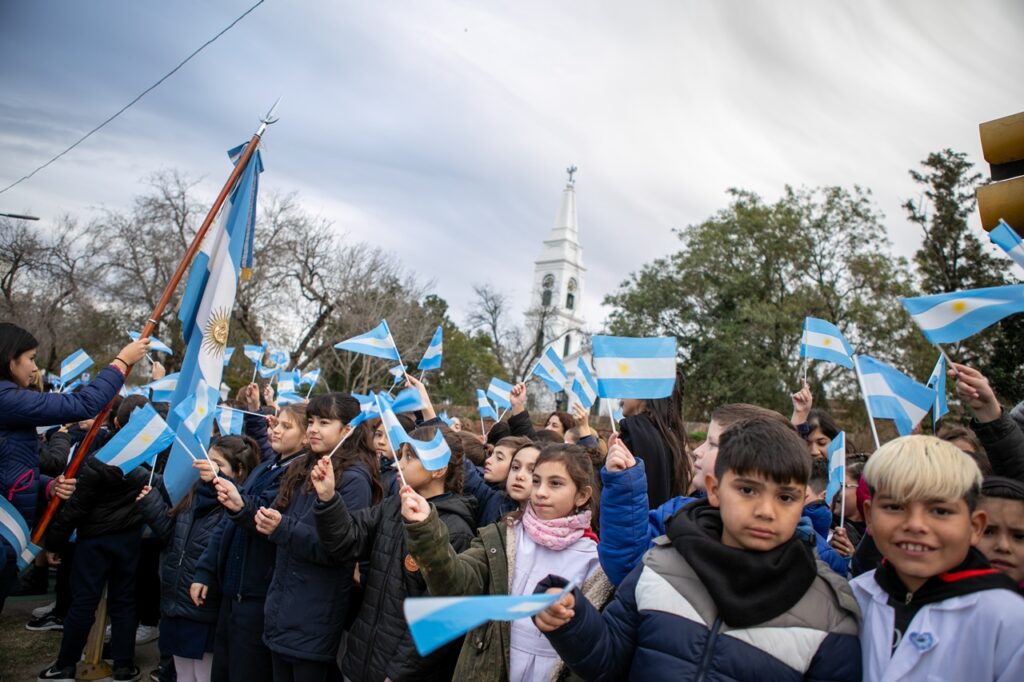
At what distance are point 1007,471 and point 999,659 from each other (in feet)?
4.71

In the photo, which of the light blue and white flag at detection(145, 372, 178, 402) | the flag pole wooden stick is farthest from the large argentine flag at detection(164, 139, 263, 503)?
the light blue and white flag at detection(145, 372, 178, 402)

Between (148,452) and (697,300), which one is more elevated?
(697,300)

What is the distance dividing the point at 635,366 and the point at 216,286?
11.7 ft

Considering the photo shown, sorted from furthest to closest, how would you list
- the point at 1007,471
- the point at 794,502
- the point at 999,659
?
Result: the point at 1007,471
the point at 794,502
the point at 999,659

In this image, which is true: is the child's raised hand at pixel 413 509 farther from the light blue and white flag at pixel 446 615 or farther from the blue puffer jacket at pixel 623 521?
the light blue and white flag at pixel 446 615

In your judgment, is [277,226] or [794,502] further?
[277,226]

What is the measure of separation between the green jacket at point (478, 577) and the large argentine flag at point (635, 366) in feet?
2.62

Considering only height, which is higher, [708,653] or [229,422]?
[229,422]

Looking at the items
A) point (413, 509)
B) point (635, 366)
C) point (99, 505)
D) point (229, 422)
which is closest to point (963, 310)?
point (635, 366)

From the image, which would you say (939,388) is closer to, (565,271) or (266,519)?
(266,519)

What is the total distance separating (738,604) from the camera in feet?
6.57

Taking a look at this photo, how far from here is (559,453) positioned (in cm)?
322


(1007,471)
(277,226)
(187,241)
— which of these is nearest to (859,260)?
(277,226)

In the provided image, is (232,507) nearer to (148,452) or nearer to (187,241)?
(148,452)
